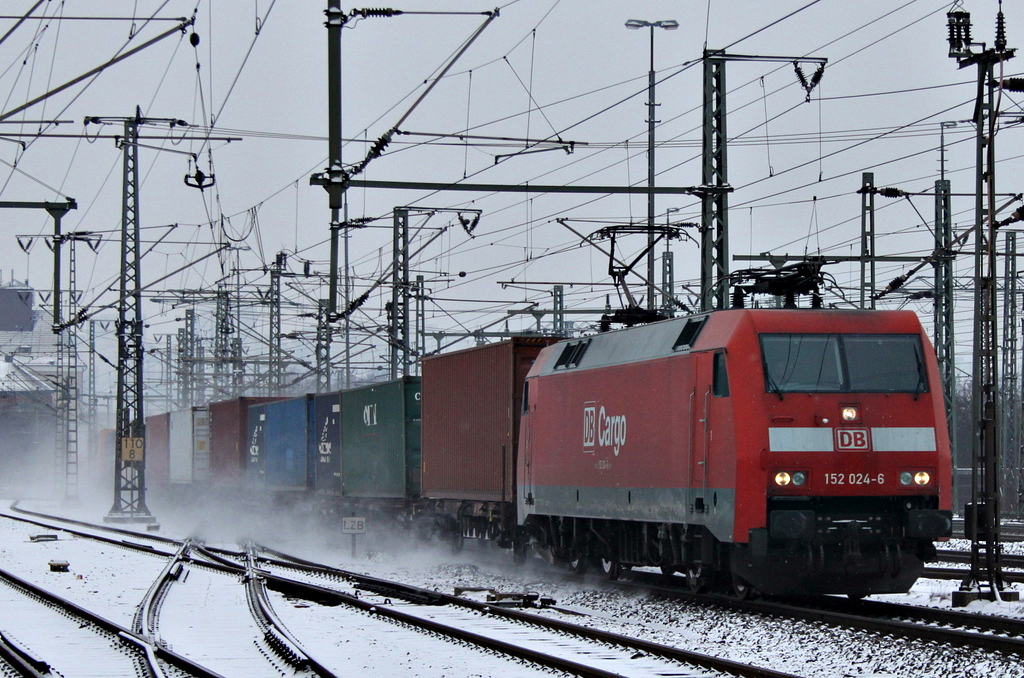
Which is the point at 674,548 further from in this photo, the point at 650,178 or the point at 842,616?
the point at 650,178

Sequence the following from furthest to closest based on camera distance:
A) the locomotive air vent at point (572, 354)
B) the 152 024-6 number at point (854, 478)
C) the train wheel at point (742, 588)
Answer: the locomotive air vent at point (572, 354) < the train wheel at point (742, 588) < the 152 024-6 number at point (854, 478)

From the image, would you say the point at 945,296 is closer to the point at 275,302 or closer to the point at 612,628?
the point at 612,628

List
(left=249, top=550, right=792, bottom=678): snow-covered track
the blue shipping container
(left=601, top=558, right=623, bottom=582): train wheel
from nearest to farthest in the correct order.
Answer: (left=249, top=550, right=792, bottom=678): snow-covered track
(left=601, top=558, right=623, bottom=582): train wheel
the blue shipping container

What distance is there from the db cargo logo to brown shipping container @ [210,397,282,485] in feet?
76.4

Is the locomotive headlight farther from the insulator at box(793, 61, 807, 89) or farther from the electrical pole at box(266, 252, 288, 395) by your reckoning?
the electrical pole at box(266, 252, 288, 395)

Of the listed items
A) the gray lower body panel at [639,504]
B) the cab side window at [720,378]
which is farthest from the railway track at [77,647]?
the cab side window at [720,378]

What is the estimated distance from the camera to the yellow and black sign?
41.4 metres

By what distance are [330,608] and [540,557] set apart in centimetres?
701

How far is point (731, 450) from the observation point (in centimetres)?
1520

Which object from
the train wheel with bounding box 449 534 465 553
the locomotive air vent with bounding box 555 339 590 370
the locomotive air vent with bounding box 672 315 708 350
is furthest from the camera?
the train wheel with bounding box 449 534 465 553

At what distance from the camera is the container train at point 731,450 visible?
15.2m

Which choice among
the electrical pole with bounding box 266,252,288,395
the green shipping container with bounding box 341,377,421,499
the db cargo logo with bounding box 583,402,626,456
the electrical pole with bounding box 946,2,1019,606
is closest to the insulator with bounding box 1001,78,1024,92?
the electrical pole with bounding box 946,2,1019,606

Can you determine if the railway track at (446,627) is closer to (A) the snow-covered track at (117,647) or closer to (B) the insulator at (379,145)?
(A) the snow-covered track at (117,647)

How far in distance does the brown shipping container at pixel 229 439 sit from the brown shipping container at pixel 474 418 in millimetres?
15785
